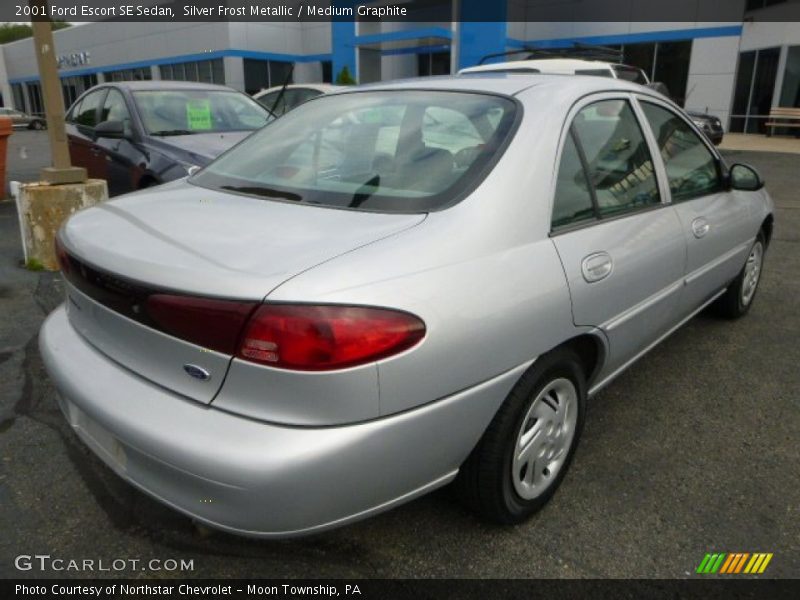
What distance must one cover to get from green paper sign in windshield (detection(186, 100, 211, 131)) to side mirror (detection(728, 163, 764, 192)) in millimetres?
4879

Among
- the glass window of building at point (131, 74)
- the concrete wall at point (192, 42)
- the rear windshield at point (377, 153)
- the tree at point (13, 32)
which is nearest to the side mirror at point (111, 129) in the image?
the rear windshield at point (377, 153)

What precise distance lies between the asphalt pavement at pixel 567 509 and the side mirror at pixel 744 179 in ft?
3.59

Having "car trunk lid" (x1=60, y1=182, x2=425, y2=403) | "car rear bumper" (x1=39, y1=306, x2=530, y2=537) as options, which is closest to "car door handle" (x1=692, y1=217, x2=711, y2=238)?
"car rear bumper" (x1=39, y1=306, x2=530, y2=537)

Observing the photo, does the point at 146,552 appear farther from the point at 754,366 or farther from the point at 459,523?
the point at 754,366

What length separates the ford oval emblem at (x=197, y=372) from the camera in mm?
1748

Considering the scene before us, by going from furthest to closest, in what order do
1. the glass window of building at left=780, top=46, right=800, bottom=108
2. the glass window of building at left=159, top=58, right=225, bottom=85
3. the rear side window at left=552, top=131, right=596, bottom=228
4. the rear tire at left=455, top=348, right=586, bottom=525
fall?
the glass window of building at left=159, top=58, right=225, bottom=85 → the glass window of building at left=780, top=46, right=800, bottom=108 → the rear side window at left=552, top=131, right=596, bottom=228 → the rear tire at left=455, top=348, right=586, bottom=525

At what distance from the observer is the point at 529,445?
227cm

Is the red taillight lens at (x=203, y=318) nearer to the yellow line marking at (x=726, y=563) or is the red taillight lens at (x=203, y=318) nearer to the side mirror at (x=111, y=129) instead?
the yellow line marking at (x=726, y=563)

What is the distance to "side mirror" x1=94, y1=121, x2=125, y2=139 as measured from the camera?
591 cm

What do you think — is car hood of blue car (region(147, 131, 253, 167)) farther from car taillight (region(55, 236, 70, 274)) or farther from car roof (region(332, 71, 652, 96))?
car taillight (region(55, 236, 70, 274))

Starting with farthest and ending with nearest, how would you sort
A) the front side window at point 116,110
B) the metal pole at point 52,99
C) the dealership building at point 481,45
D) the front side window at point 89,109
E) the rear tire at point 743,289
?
the dealership building at point 481,45 → the front side window at point 89,109 → the front side window at point 116,110 → the metal pole at point 52,99 → the rear tire at point 743,289

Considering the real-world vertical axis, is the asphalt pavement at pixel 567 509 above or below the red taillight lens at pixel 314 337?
below
